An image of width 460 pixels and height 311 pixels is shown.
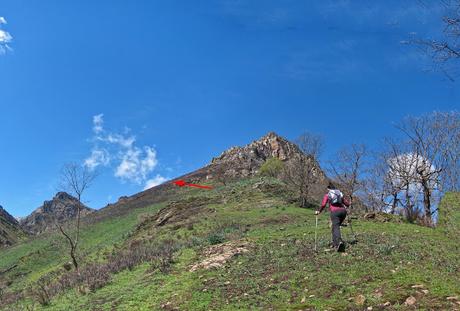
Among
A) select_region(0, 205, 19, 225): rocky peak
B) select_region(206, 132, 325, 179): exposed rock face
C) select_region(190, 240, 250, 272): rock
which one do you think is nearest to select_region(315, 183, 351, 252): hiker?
select_region(190, 240, 250, 272): rock

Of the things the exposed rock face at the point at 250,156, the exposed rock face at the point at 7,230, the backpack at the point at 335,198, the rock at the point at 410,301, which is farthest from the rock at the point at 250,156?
the rock at the point at 410,301

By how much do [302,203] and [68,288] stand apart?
22.3 m

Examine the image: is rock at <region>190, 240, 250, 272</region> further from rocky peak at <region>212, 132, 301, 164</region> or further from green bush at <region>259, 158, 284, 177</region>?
rocky peak at <region>212, 132, 301, 164</region>

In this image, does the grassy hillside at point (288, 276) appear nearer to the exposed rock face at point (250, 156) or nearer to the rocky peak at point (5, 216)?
the exposed rock face at point (250, 156)

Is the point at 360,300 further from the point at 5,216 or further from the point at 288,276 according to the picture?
the point at 5,216

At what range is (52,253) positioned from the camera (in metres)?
46.9

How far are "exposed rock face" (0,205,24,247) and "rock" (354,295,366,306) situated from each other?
317 feet

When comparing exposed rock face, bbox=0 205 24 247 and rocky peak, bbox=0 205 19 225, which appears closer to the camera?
exposed rock face, bbox=0 205 24 247

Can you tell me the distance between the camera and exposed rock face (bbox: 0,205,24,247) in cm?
9816

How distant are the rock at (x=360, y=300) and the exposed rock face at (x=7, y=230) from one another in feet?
317

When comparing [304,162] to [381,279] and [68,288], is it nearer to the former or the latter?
[68,288]

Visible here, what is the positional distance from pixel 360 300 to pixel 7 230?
120 metres

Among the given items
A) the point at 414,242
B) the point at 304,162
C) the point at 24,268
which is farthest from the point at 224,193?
the point at 414,242

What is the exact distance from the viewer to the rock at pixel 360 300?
9672 mm
